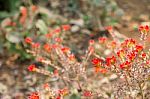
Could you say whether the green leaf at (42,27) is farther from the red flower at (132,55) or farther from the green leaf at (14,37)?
the red flower at (132,55)

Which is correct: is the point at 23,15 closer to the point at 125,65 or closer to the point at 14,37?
the point at 14,37

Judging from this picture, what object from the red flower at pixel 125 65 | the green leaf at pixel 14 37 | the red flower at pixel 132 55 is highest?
the green leaf at pixel 14 37

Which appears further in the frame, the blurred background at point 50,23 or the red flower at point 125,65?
the blurred background at point 50,23

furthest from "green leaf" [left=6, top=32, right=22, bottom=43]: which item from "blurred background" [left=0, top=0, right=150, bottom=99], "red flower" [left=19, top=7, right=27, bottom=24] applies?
"red flower" [left=19, top=7, right=27, bottom=24]

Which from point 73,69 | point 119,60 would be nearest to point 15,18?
point 73,69

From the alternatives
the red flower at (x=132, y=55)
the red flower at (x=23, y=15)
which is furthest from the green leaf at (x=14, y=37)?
the red flower at (x=132, y=55)

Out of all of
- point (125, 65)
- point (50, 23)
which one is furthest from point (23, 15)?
point (125, 65)

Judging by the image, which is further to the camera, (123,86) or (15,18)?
(15,18)

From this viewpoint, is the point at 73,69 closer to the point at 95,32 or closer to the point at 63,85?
the point at 63,85

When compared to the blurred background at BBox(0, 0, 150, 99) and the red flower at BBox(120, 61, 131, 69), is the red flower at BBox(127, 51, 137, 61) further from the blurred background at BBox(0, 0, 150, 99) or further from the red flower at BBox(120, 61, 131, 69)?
the blurred background at BBox(0, 0, 150, 99)
